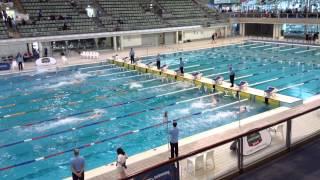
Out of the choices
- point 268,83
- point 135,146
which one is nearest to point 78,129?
point 135,146

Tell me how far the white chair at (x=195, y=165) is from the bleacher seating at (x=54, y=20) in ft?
83.4

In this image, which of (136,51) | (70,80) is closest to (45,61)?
(70,80)

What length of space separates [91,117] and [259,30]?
30637mm

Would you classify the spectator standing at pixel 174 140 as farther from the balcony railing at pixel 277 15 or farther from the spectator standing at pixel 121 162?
the balcony railing at pixel 277 15

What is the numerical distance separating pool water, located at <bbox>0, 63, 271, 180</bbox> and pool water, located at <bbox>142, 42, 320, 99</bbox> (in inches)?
142

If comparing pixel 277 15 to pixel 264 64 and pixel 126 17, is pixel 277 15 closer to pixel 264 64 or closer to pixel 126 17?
pixel 264 64

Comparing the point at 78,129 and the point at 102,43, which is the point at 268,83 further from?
the point at 102,43

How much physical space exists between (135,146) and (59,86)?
1030 centimetres

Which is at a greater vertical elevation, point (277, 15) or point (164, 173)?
point (277, 15)

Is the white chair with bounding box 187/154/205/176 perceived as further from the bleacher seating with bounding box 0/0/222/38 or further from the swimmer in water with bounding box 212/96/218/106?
the bleacher seating with bounding box 0/0/222/38

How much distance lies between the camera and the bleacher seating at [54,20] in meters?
29.7

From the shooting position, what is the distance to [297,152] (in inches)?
287

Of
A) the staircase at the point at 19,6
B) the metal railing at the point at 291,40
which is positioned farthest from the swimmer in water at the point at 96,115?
the metal railing at the point at 291,40

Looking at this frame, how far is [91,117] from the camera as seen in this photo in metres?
14.5
